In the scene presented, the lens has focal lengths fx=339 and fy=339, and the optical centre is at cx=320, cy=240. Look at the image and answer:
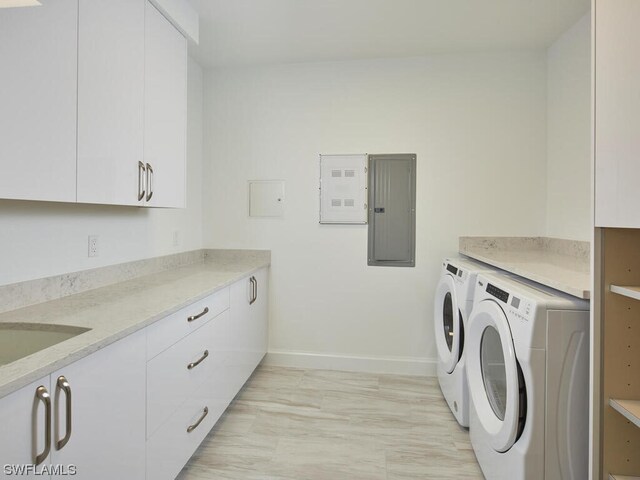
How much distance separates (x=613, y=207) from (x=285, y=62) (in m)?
2.56

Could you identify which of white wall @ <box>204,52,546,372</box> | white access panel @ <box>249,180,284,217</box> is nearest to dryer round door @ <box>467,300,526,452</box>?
white wall @ <box>204,52,546,372</box>

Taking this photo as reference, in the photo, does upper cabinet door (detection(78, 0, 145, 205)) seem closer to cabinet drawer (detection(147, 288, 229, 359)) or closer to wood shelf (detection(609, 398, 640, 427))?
cabinet drawer (detection(147, 288, 229, 359))

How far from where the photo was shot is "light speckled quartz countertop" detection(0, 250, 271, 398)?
2.72 ft

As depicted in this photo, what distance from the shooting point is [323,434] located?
200 cm

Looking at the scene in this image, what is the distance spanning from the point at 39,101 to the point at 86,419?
1026mm

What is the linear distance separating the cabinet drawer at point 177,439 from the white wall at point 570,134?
2.48m

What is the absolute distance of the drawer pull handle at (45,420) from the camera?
827 mm

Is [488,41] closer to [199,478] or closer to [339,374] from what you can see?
[339,374]

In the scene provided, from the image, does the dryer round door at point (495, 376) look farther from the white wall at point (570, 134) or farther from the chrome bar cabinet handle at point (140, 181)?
the chrome bar cabinet handle at point (140, 181)

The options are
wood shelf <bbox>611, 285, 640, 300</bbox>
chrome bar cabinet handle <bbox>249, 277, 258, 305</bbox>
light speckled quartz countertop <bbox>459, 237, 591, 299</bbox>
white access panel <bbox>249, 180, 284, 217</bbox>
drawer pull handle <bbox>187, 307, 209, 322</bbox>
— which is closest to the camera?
wood shelf <bbox>611, 285, 640, 300</bbox>

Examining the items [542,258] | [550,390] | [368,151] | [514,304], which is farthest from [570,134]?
[550,390]

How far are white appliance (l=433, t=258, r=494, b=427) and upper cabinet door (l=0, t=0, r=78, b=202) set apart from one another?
6.54 feet

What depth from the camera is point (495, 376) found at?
1.67 m

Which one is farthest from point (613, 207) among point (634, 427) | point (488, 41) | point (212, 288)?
point (488, 41)
